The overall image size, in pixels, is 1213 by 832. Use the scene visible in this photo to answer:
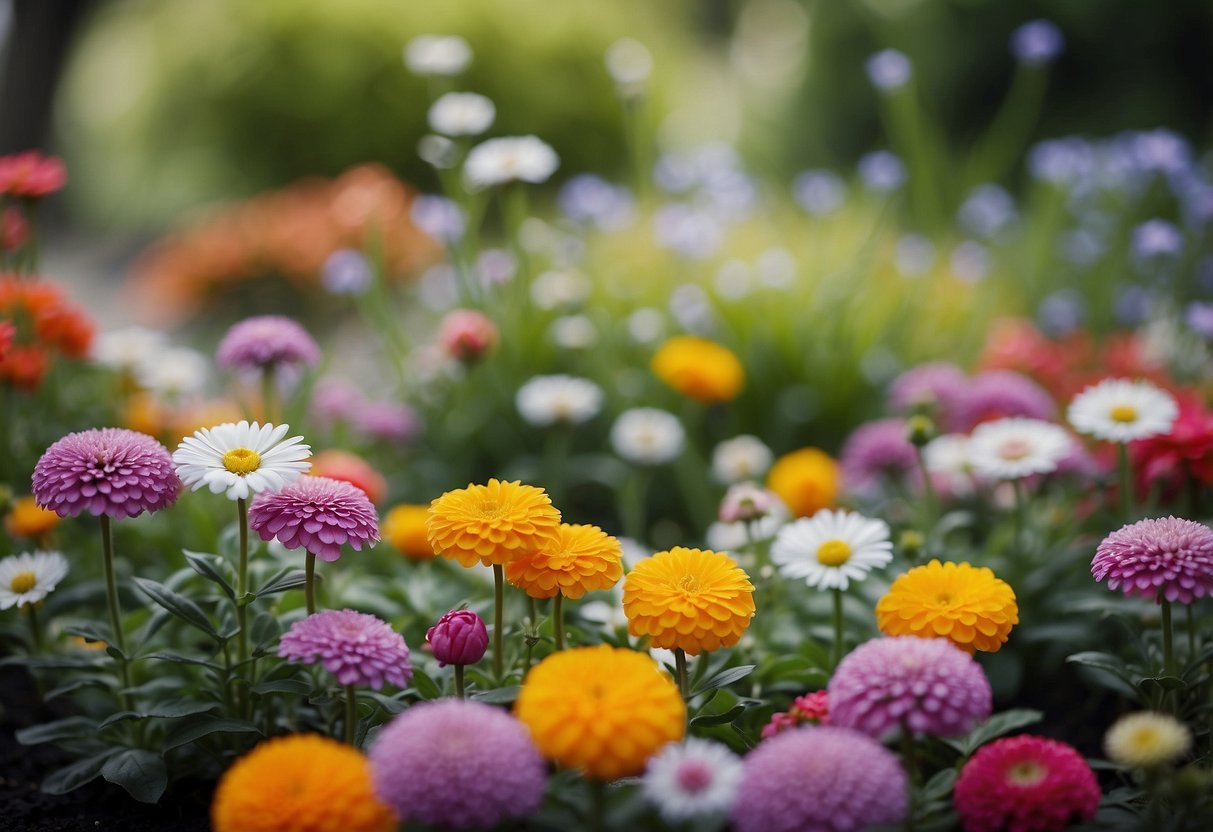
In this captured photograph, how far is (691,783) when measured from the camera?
1.03m

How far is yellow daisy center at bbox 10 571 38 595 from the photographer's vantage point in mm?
1474

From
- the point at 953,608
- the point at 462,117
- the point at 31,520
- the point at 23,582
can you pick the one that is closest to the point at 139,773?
the point at 23,582

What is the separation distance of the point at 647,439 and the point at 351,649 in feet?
3.91

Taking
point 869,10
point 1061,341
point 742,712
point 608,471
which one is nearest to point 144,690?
point 742,712

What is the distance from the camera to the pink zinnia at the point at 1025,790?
1116mm

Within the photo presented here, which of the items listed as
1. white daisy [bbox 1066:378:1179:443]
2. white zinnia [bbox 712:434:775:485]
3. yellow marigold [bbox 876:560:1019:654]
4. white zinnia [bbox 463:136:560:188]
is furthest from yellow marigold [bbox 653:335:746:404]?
yellow marigold [bbox 876:560:1019:654]

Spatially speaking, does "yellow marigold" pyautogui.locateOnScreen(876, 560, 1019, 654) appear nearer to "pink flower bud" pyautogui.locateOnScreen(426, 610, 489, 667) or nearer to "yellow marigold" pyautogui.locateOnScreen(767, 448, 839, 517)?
"pink flower bud" pyautogui.locateOnScreen(426, 610, 489, 667)

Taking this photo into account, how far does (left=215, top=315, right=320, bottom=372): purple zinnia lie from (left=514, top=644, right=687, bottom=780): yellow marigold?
83cm

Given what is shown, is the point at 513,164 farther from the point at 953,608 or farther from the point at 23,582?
the point at 953,608

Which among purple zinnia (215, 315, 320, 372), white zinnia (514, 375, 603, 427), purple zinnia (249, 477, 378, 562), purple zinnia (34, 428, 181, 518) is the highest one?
purple zinnia (215, 315, 320, 372)

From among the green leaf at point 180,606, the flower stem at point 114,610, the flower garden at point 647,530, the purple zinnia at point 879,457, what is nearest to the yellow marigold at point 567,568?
the flower garden at point 647,530

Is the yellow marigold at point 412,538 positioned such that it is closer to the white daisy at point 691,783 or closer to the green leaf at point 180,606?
the green leaf at point 180,606

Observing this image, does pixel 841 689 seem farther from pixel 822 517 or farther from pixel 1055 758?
pixel 822 517

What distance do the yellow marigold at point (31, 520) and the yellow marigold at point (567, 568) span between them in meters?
0.86
